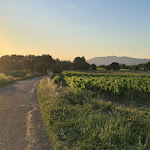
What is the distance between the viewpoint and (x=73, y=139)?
15.7ft

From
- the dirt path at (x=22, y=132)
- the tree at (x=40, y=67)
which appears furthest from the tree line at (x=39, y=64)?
the dirt path at (x=22, y=132)

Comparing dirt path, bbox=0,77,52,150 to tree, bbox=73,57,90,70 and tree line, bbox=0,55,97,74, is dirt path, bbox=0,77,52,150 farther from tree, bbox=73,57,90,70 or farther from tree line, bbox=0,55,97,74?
tree, bbox=73,57,90,70

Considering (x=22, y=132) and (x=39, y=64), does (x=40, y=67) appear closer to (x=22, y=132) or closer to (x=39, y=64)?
(x=39, y=64)

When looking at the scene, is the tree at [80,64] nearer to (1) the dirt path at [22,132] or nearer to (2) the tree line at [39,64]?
(2) the tree line at [39,64]

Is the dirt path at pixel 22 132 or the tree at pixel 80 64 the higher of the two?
the tree at pixel 80 64

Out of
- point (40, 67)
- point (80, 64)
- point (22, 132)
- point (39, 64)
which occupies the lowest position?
point (22, 132)

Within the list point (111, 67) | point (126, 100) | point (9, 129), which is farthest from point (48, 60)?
point (9, 129)

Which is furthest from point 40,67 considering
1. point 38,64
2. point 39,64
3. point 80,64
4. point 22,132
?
point 22,132

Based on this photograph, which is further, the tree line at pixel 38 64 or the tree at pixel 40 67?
the tree line at pixel 38 64

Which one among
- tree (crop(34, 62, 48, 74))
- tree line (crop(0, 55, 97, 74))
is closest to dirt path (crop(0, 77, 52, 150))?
tree line (crop(0, 55, 97, 74))

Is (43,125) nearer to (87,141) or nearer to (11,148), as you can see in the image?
(11,148)

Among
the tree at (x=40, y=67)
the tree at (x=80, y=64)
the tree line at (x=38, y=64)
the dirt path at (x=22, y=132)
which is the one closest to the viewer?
the dirt path at (x=22, y=132)

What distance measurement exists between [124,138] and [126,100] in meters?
8.64

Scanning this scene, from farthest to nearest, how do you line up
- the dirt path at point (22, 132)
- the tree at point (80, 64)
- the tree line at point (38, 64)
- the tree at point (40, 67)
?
the tree at point (80, 64) → the tree line at point (38, 64) → the tree at point (40, 67) → the dirt path at point (22, 132)
